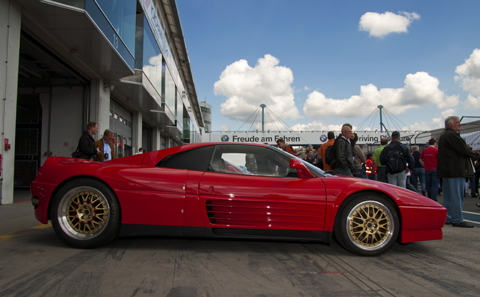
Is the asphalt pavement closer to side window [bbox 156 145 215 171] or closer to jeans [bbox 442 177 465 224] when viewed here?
side window [bbox 156 145 215 171]

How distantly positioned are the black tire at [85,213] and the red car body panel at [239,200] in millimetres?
79

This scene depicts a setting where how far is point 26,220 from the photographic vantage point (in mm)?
4703

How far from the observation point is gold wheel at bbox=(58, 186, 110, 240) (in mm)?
3059

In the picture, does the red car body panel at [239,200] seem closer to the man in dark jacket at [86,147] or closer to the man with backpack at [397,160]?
the man in dark jacket at [86,147]

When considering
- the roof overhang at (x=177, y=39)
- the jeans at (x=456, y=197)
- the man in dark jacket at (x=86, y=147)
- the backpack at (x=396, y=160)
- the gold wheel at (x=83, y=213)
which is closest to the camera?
the gold wheel at (x=83, y=213)

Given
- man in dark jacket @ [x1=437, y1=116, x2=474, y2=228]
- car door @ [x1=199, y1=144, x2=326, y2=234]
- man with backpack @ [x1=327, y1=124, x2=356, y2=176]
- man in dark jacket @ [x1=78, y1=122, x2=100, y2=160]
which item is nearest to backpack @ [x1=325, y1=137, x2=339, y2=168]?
man with backpack @ [x1=327, y1=124, x2=356, y2=176]

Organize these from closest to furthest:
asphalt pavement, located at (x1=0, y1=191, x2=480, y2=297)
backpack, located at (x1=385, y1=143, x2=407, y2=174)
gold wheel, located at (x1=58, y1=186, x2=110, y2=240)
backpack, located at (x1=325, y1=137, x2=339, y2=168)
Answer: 1. asphalt pavement, located at (x1=0, y1=191, x2=480, y2=297)
2. gold wheel, located at (x1=58, y1=186, x2=110, y2=240)
3. backpack, located at (x1=325, y1=137, x2=339, y2=168)
4. backpack, located at (x1=385, y1=143, x2=407, y2=174)

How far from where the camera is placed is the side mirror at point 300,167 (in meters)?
3.03

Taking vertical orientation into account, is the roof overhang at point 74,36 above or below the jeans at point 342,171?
above

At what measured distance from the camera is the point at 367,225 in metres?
3.03

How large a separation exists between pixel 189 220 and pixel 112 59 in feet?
26.3

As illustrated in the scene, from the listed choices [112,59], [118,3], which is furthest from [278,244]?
[118,3]

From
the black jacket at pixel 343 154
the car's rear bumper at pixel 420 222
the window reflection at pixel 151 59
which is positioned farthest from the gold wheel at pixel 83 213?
the window reflection at pixel 151 59

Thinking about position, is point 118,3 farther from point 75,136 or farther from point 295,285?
point 295,285
